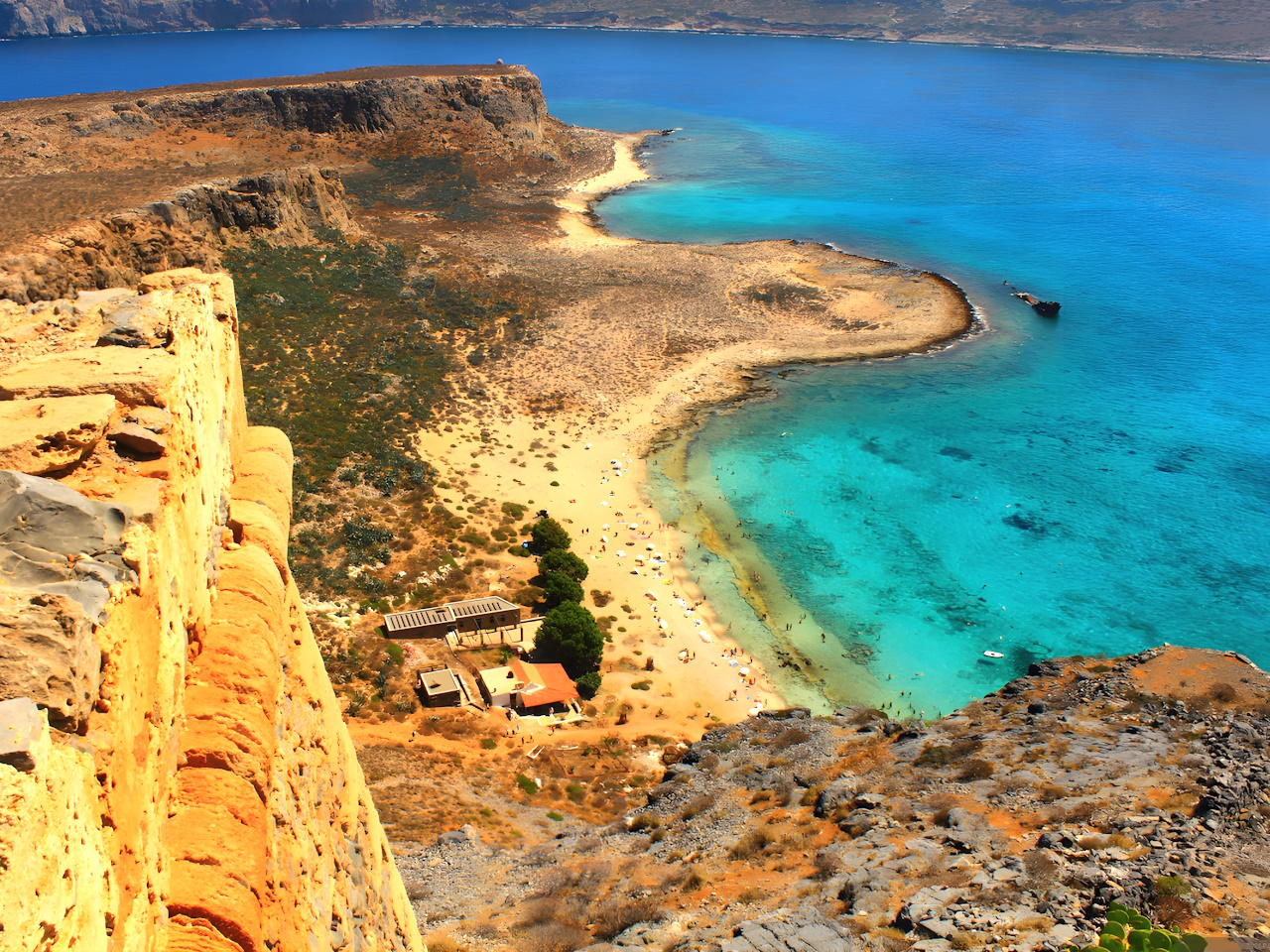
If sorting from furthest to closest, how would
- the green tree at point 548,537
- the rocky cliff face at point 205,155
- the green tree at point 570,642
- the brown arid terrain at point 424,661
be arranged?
the rocky cliff face at point 205,155
the green tree at point 548,537
the green tree at point 570,642
the brown arid terrain at point 424,661

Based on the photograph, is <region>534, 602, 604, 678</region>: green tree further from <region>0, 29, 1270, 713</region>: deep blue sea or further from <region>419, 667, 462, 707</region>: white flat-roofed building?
<region>0, 29, 1270, 713</region>: deep blue sea

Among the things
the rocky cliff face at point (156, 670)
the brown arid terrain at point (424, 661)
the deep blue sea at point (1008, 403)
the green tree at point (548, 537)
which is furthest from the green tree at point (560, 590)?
the rocky cliff face at point (156, 670)

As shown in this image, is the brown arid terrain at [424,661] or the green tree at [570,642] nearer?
the brown arid terrain at [424,661]

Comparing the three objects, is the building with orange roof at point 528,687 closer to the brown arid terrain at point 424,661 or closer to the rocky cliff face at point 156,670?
the brown arid terrain at point 424,661

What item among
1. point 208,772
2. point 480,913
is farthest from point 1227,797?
point 208,772

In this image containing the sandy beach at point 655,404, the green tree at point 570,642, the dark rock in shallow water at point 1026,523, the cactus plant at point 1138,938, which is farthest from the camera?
the dark rock in shallow water at point 1026,523

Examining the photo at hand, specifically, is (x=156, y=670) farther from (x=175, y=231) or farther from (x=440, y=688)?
(x=175, y=231)

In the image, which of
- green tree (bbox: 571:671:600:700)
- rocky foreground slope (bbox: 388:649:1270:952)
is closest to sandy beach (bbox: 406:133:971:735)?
green tree (bbox: 571:671:600:700)

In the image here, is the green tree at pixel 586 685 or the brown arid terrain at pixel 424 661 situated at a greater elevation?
the brown arid terrain at pixel 424 661

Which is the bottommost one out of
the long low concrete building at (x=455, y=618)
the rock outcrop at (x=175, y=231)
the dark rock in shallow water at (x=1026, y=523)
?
the dark rock in shallow water at (x=1026, y=523)
